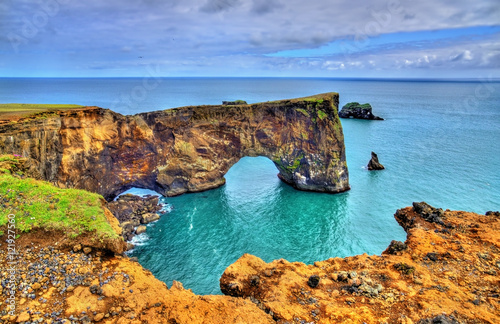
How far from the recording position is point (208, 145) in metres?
43.9

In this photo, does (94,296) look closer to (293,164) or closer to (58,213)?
(58,213)

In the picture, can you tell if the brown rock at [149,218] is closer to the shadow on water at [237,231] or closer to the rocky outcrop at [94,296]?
the shadow on water at [237,231]

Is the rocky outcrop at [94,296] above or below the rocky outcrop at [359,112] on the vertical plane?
below

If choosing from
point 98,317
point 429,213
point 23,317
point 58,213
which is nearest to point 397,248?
point 429,213

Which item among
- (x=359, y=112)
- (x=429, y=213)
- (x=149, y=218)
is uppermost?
(x=359, y=112)

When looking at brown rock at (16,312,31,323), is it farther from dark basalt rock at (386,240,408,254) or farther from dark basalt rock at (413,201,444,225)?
dark basalt rock at (413,201,444,225)

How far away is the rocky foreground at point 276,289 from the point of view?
38.8 ft

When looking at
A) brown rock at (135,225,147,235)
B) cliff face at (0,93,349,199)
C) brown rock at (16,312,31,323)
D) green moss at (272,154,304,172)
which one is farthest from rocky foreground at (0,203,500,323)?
green moss at (272,154,304,172)

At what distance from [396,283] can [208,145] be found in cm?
3337

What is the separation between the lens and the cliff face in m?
36.9

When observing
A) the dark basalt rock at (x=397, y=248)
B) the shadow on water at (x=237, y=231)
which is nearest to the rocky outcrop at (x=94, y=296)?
the dark basalt rock at (x=397, y=248)

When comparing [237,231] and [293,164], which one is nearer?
[237,231]

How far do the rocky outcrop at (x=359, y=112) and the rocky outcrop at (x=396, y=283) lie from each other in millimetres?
86770

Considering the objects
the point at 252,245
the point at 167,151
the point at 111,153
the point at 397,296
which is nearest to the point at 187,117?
the point at 167,151
